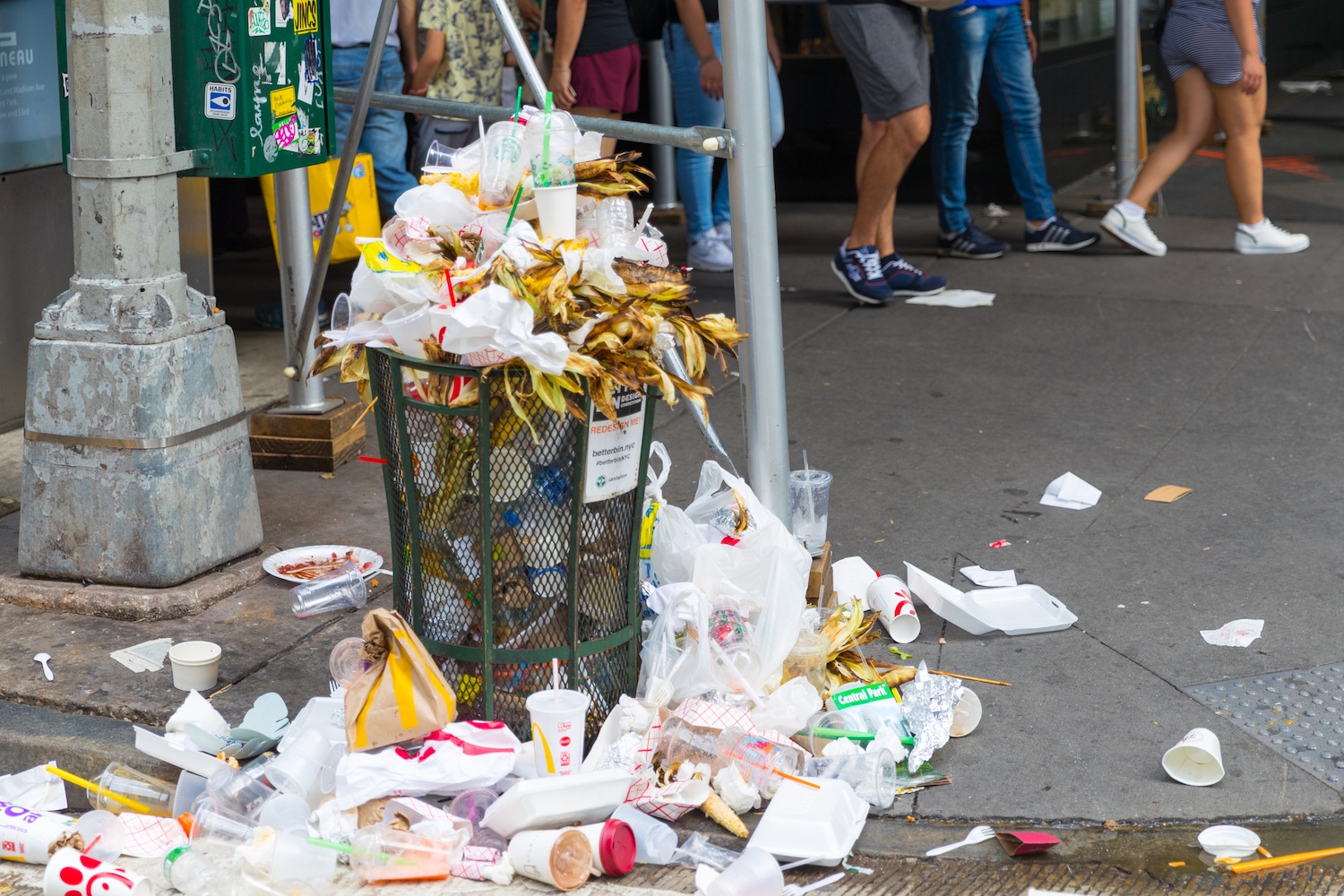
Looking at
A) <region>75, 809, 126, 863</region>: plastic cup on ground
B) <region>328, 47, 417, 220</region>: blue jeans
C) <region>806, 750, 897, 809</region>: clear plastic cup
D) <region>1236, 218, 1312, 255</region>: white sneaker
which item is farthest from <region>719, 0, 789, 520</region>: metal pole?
<region>1236, 218, 1312, 255</region>: white sneaker

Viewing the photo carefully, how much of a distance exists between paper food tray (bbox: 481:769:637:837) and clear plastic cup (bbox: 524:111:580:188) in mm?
1101

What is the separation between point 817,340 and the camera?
6086 mm

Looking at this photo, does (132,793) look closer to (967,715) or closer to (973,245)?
(967,715)

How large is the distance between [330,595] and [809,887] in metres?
1.54

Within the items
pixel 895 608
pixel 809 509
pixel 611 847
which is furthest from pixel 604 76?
pixel 611 847

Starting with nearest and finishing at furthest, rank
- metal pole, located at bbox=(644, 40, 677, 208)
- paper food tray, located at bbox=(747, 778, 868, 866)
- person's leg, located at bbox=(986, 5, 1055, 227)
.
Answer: paper food tray, located at bbox=(747, 778, 868, 866) < person's leg, located at bbox=(986, 5, 1055, 227) < metal pole, located at bbox=(644, 40, 677, 208)

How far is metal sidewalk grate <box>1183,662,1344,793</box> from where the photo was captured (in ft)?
9.86

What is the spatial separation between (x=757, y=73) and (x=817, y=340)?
2916 millimetres

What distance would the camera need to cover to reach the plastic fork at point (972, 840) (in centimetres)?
275

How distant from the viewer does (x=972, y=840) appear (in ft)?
9.07

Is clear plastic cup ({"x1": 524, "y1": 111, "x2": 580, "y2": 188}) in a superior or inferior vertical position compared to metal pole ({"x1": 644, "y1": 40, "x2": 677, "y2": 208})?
inferior

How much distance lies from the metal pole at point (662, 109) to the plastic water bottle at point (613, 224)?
5.65m

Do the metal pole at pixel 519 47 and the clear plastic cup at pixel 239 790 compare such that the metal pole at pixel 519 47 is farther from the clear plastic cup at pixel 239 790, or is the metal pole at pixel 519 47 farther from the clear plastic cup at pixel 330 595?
the clear plastic cup at pixel 239 790

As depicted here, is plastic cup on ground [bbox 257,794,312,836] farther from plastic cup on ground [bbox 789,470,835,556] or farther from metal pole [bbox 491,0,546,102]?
metal pole [bbox 491,0,546,102]
